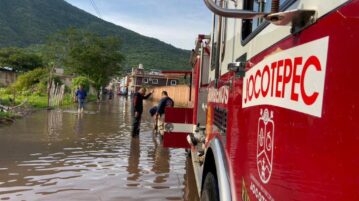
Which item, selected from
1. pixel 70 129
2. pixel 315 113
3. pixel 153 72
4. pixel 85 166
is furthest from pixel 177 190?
pixel 153 72

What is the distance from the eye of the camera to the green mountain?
4545 inches

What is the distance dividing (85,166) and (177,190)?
2.19 meters

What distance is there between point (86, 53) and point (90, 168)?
45330 mm

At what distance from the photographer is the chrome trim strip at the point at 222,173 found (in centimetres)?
266

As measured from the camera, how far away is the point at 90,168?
8008mm

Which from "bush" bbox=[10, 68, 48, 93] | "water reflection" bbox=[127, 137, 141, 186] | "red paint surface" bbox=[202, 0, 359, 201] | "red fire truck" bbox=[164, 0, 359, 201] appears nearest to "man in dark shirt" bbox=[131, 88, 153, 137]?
"water reflection" bbox=[127, 137, 141, 186]

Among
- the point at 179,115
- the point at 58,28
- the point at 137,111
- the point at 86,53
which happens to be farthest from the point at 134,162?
the point at 58,28

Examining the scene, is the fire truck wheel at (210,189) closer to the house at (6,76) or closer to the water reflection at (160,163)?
the water reflection at (160,163)

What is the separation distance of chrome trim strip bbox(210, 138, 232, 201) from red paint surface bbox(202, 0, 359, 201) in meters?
0.59

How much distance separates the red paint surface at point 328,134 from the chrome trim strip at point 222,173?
0.59 meters

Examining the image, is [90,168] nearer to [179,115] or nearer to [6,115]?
[179,115]

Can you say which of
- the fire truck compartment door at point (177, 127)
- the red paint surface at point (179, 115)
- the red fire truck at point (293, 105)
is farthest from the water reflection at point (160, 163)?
the red fire truck at point (293, 105)

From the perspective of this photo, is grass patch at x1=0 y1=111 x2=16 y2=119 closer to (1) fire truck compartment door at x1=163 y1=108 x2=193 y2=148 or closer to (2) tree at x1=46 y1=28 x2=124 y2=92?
(1) fire truck compartment door at x1=163 y1=108 x2=193 y2=148

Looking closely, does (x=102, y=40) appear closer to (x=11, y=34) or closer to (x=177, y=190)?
(x=177, y=190)
